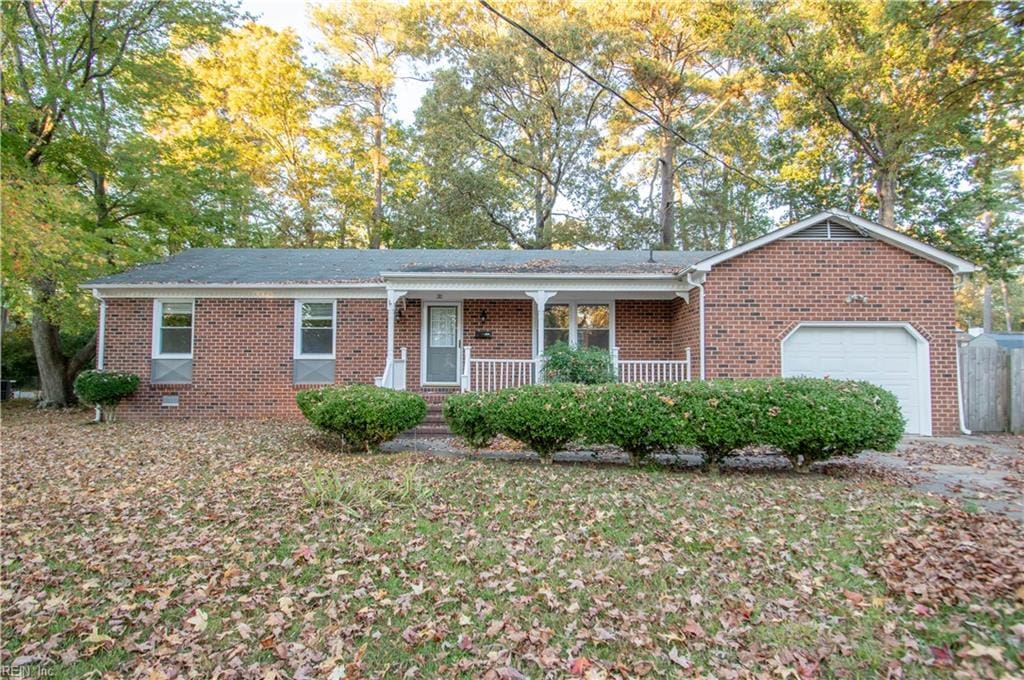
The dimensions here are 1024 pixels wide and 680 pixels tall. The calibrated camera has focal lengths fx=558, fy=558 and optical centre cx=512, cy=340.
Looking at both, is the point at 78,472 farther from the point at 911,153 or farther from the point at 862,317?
the point at 911,153

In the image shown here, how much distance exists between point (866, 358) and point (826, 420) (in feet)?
14.9

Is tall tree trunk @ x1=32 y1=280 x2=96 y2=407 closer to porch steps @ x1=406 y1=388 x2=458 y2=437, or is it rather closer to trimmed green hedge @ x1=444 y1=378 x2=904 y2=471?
porch steps @ x1=406 y1=388 x2=458 y2=437

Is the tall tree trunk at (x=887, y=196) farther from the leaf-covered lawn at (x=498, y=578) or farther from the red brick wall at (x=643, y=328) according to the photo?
the leaf-covered lawn at (x=498, y=578)

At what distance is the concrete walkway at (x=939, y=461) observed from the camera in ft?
20.0

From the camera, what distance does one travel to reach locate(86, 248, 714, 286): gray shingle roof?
11875 millimetres

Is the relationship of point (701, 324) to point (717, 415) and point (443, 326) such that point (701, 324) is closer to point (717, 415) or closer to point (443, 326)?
point (717, 415)

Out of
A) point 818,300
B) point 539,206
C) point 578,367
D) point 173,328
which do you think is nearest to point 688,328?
point 818,300

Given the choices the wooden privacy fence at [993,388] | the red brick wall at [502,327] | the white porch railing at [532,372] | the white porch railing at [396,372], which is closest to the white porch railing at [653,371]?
the white porch railing at [532,372]

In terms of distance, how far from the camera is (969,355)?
35.5 ft

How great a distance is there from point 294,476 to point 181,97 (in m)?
14.1

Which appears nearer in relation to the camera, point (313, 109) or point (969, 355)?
point (969, 355)

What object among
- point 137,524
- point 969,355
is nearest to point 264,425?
point 137,524

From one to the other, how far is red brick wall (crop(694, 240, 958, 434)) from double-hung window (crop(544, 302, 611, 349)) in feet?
9.41

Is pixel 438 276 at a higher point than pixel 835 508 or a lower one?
higher
